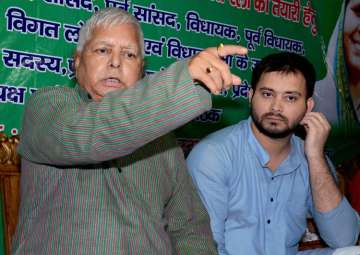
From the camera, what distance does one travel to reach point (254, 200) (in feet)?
7.49

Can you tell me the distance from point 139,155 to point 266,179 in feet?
3.09

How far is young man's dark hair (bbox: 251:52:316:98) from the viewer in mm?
2529

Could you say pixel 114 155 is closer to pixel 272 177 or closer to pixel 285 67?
pixel 272 177

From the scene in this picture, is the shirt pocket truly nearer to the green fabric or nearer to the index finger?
the green fabric

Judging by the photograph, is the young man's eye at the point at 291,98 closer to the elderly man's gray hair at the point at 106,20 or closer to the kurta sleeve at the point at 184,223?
the kurta sleeve at the point at 184,223

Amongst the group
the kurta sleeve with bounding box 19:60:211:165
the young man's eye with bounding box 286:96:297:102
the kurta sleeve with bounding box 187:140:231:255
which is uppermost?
the young man's eye with bounding box 286:96:297:102

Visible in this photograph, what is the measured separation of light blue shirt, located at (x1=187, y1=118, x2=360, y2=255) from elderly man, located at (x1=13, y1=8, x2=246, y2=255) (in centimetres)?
42

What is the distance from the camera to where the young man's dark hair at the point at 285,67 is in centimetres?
253

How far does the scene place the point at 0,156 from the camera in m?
1.84

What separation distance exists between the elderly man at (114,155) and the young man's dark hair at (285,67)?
0.99 meters

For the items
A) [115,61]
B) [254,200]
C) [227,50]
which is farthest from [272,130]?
[227,50]

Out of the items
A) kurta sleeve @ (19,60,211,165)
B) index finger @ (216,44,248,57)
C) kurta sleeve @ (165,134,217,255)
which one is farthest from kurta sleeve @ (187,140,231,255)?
Answer: index finger @ (216,44,248,57)

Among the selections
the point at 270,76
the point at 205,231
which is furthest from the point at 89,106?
the point at 270,76

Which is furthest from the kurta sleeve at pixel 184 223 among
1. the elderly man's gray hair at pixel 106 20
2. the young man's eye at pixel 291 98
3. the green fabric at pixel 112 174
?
the young man's eye at pixel 291 98
